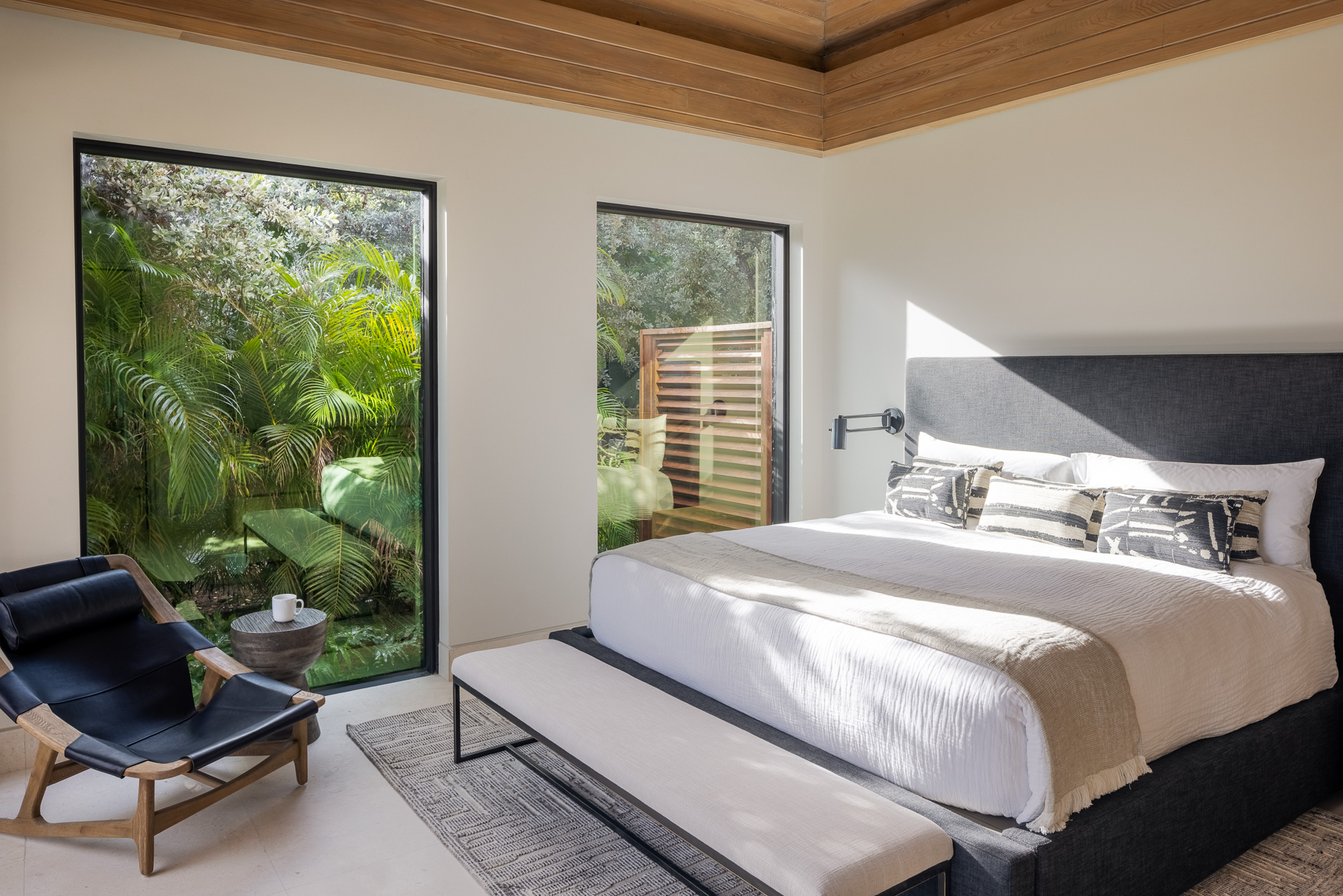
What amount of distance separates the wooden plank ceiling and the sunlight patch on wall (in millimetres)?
918

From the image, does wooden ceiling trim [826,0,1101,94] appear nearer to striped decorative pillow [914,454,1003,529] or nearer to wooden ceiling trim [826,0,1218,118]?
wooden ceiling trim [826,0,1218,118]

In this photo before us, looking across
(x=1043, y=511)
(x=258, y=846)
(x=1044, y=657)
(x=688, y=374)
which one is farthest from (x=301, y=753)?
(x=1043, y=511)

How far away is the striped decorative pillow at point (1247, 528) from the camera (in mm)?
3201

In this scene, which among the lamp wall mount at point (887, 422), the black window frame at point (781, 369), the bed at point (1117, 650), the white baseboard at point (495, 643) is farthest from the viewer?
the black window frame at point (781, 369)

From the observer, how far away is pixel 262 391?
3.69 metres

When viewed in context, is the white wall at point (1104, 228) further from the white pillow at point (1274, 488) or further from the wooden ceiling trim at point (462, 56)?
Answer: the wooden ceiling trim at point (462, 56)

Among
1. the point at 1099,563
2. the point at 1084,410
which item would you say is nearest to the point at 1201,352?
the point at 1084,410

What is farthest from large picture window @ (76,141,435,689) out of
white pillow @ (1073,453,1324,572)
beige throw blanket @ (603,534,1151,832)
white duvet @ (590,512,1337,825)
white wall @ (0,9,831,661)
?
white pillow @ (1073,453,1324,572)

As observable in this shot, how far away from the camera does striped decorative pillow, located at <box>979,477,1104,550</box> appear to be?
3531 mm

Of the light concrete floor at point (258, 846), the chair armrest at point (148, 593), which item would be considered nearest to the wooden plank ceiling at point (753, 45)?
the chair armrest at point (148, 593)

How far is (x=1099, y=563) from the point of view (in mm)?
3168

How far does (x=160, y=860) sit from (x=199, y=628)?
1.16m

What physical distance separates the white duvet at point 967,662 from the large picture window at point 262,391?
113 cm

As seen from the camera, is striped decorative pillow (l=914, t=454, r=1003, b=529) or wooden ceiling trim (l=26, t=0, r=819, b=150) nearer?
wooden ceiling trim (l=26, t=0, r=819, b=150)
